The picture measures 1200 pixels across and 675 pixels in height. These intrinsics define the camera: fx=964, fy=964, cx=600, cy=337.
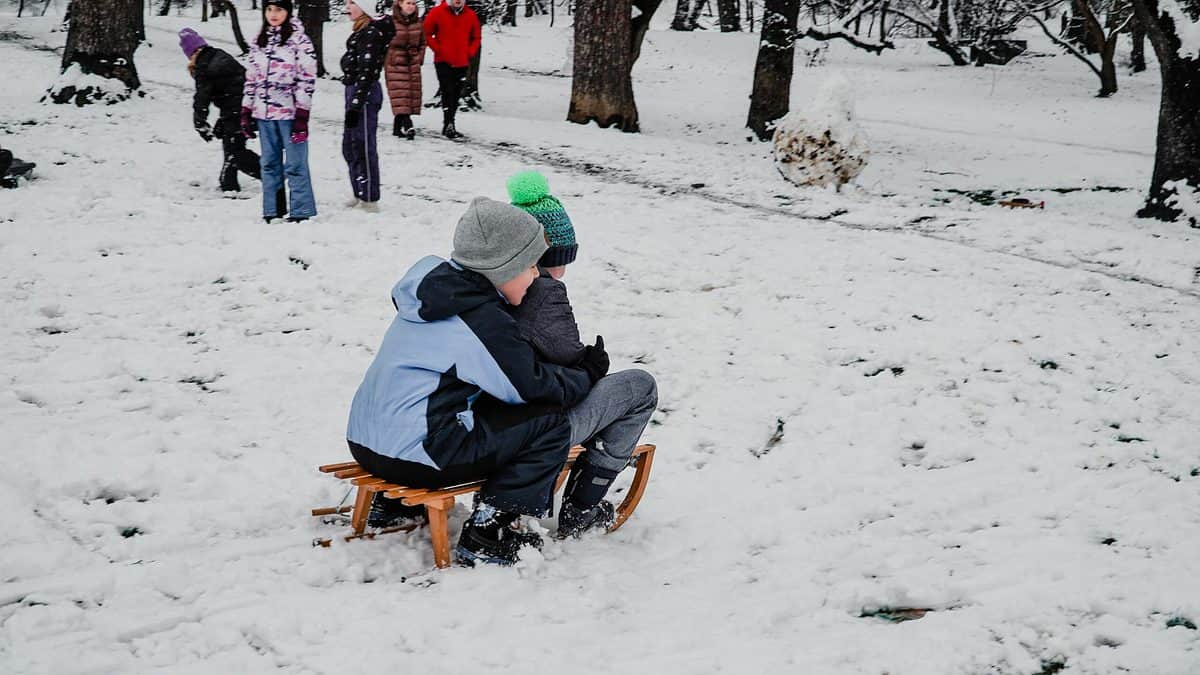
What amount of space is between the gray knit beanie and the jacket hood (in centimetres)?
5

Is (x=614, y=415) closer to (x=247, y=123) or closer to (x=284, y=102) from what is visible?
(x=284, y=102)

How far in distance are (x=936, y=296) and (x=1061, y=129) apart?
12.9 meters

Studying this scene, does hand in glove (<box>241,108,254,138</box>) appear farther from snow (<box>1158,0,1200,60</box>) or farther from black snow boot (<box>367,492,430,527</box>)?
snow (<box>1158,0,1200,60</box>)

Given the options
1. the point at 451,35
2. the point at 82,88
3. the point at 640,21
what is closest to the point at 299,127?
the point at 451,35

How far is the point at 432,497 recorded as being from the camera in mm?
3463

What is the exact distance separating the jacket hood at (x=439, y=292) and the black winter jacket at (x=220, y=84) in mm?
6376

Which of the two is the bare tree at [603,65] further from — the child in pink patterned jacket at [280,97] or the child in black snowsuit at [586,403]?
the child in black snowsuit at [586,403]

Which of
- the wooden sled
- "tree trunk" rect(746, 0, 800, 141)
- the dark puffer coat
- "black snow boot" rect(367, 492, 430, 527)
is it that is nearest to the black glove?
the wooden sled

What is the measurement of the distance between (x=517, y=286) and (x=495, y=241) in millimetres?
218

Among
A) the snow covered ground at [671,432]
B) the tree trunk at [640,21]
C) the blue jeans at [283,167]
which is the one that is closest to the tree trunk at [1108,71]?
the tree trunk at [640,21]

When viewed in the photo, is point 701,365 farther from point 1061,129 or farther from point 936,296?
point 1061,129

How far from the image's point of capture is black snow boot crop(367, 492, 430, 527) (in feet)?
12.8

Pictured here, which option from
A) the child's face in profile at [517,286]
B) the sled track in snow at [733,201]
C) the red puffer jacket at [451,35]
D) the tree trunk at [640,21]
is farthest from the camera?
the tree trunk at [640,21]

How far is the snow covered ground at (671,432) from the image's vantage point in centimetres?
326
